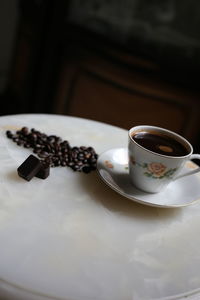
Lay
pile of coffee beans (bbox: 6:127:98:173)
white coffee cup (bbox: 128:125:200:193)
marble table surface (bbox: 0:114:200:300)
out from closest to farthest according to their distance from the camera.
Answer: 1. marble table surface (bbox: 0:114:200:300)
2. white coffee cup (bbox: 128:125:200:193)
3. pile of coffee beans (bbox: 6:127:98:173)

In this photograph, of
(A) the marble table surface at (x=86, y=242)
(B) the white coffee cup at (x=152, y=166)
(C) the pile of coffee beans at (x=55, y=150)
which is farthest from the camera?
(C) the pile of coffee beans at (x=55, y=150)

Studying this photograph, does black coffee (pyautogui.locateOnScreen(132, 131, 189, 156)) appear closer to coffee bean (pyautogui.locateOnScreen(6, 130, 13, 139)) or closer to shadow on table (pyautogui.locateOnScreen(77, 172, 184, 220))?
shadow on table (pyautogui.locateOnScreen(77, 172, 184, 220))

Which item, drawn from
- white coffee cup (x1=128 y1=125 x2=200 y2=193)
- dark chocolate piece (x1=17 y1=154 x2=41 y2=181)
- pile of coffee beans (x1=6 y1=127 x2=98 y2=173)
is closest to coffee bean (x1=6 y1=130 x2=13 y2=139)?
pile of coffee beans (x1=6 y1=127 x2=98 y2=173)

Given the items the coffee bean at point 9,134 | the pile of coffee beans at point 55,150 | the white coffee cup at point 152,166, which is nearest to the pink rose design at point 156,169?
the white coffee cup at point 152,166

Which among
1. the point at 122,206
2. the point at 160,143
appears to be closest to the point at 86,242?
the point at 122,206

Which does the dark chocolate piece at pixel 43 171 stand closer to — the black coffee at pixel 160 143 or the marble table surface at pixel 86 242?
the marble table surface at pixel 86 242

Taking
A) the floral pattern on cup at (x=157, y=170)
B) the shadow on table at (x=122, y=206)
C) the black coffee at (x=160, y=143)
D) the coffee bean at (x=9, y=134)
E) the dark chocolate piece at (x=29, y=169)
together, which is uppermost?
the black coffee at (x=160, y=143)
